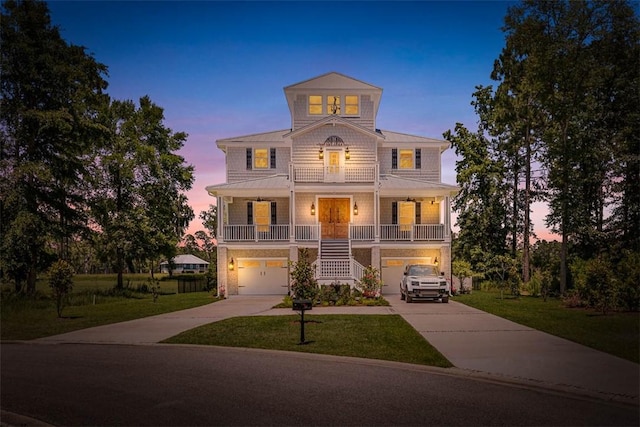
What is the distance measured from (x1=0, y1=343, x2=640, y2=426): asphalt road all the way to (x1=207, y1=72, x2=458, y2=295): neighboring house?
17974 millimetres

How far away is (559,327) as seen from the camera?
48.1 feet

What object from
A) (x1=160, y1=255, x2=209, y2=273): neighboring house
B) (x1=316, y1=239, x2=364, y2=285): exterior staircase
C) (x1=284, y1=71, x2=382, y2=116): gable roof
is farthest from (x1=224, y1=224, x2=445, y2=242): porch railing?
(x1=160, y1=255, x2=209, y2=273): neighboring house

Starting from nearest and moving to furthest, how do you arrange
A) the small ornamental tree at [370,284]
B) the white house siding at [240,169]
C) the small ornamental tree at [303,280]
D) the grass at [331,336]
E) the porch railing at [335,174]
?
the grass at [331,336] → the small ornamental tree at [303,280] → the small ornamental tree at [370,284] → the porch railing at [335,174] → the white house siding at [240,169]

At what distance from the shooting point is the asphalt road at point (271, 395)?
21.1ft

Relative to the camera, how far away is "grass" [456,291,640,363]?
1139 centimetres

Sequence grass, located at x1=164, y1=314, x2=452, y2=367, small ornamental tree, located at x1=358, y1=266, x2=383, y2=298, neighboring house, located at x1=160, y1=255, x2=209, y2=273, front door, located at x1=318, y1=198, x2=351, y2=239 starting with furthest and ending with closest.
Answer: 1. neighboring house, located at x1=160, y1=255, x2=209, y2=273
2. front door, located at x1=318, y1=198, x2=351, y2=239
3. small ornamental tree, located at x1=358, y1=266, x2=383, y2=298
4. grass, located at x1=164, y1=314, x2=452, y2=367

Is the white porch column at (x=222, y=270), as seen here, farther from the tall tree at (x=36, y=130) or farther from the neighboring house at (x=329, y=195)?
the tall tree at (x=36, y=130)

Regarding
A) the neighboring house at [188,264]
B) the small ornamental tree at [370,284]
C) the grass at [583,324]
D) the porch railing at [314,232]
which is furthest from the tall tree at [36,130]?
the neighboring house at [188,264]

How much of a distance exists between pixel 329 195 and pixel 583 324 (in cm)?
1717

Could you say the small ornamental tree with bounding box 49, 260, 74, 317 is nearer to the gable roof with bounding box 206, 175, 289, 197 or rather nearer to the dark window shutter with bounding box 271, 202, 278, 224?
the gable roof with bounding box 206, 175, 289, 197

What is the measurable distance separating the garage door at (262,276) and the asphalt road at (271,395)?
62.9ft

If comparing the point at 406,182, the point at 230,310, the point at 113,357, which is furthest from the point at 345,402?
the point at 406,182

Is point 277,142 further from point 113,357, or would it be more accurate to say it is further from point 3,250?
point 113,357

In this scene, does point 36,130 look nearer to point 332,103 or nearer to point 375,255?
point 332,103
